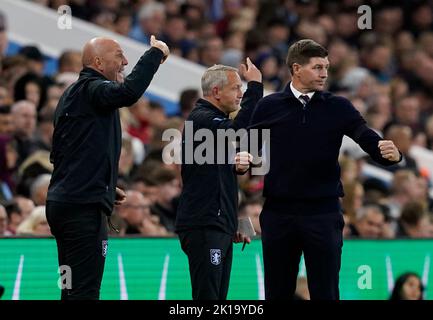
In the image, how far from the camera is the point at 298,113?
7.95 meters

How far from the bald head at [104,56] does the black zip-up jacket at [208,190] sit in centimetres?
66

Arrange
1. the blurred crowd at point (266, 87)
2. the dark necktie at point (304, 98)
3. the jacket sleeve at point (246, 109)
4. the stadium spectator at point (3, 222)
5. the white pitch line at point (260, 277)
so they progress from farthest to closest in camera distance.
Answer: the blurred crowd at point (266, 87), the white pitch line at point (260, 277), the stadium spectator at point (3, 222), the jacket sleeve at point (246, 109), the dark necktie at point (304, 98)

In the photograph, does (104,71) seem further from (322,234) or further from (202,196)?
(322,234)

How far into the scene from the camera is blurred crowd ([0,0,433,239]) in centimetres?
1129

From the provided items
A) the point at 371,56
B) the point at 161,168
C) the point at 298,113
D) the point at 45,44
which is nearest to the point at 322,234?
the point at 298,113

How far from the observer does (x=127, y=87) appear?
7.65 metres

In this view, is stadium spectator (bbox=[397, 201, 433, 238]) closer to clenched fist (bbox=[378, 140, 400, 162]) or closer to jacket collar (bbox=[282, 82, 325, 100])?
jacket collar (bbox=[282, 82, 325, 100])

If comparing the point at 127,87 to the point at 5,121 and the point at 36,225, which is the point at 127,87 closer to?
the point at 36,225

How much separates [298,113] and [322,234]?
73 centimetres

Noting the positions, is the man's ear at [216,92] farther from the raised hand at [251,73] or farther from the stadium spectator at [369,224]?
the stadium spectator at [369,224]

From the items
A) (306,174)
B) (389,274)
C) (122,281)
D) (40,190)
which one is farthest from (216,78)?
(389,274)

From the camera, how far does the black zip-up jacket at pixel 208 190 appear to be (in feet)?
27.3

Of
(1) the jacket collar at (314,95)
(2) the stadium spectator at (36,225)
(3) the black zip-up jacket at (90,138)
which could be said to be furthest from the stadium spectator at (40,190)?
(1) the jacket collar at (314,95)
